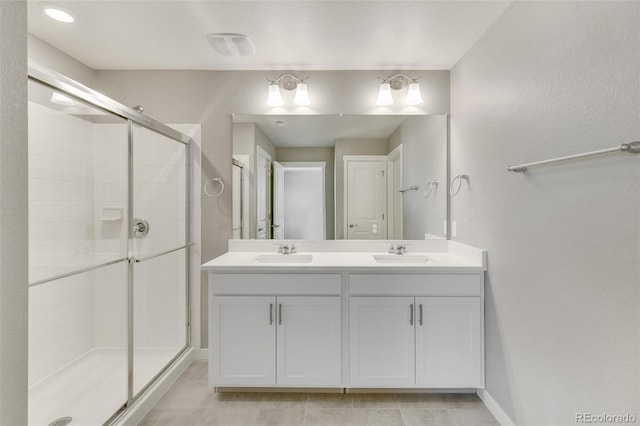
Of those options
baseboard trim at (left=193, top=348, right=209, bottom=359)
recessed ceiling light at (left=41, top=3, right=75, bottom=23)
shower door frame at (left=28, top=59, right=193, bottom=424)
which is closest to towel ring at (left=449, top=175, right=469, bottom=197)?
shower door frame at (left=28, top=59, right=193, bottom=424)

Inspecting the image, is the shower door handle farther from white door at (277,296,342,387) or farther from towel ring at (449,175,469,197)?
towel ring at (449,175,469,197)

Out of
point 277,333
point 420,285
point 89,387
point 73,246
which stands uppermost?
point 73,246

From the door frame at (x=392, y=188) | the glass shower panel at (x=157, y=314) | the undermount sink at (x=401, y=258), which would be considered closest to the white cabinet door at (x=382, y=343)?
the undermount sink at (x=401, y=258)

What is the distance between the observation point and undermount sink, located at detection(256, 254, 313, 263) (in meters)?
2.38

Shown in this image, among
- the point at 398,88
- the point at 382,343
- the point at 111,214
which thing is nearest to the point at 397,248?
the point at 382,343

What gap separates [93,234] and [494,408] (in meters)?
2.59

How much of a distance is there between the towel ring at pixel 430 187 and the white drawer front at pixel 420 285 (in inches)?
30.9

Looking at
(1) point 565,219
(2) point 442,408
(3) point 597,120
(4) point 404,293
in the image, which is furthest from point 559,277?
(2) point 442,408

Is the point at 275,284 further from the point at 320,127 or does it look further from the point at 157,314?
the point at 320,127

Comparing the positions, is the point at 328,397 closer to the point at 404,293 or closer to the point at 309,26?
the point at 404,293

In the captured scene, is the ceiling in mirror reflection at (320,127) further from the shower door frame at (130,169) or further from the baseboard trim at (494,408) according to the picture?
the baseboard trim at (494,408)

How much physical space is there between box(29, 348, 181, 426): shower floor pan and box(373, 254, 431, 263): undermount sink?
175 cm

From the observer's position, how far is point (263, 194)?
8.70 ft

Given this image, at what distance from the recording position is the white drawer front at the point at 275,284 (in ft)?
6.73
